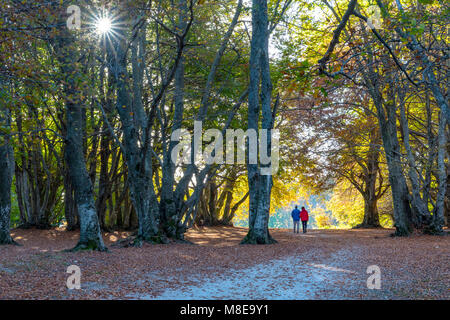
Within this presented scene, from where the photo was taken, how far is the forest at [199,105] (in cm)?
705

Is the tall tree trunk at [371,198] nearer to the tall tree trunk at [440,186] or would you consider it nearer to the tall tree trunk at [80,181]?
the tall tree trunk at [440,186]

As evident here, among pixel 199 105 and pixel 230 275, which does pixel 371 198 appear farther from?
pixel 230 275

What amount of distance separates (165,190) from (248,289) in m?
8.90

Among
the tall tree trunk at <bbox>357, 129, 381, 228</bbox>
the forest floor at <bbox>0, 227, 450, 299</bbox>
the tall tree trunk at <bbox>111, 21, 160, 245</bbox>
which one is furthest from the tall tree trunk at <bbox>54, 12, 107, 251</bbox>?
the tall tree trunk at <bbox>357, 129, 381, 228</bbox>

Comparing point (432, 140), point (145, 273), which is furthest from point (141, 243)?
point (432, 140)

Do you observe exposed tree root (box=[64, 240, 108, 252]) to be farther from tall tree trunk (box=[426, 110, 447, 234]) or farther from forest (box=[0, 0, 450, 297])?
tall tree trunk (box=[426, 110, 447, 234])

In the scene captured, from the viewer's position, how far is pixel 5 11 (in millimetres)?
5848

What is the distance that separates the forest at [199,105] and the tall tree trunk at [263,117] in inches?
2.1

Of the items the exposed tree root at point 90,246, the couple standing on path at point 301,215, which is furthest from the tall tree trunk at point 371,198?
the exposed tree root at point 90,246

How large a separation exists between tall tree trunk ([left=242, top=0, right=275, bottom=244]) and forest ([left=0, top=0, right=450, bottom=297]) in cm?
5

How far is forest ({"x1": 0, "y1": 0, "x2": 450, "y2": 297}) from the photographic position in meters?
7.05

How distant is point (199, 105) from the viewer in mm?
17609

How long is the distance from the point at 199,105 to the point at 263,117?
14.6ft
